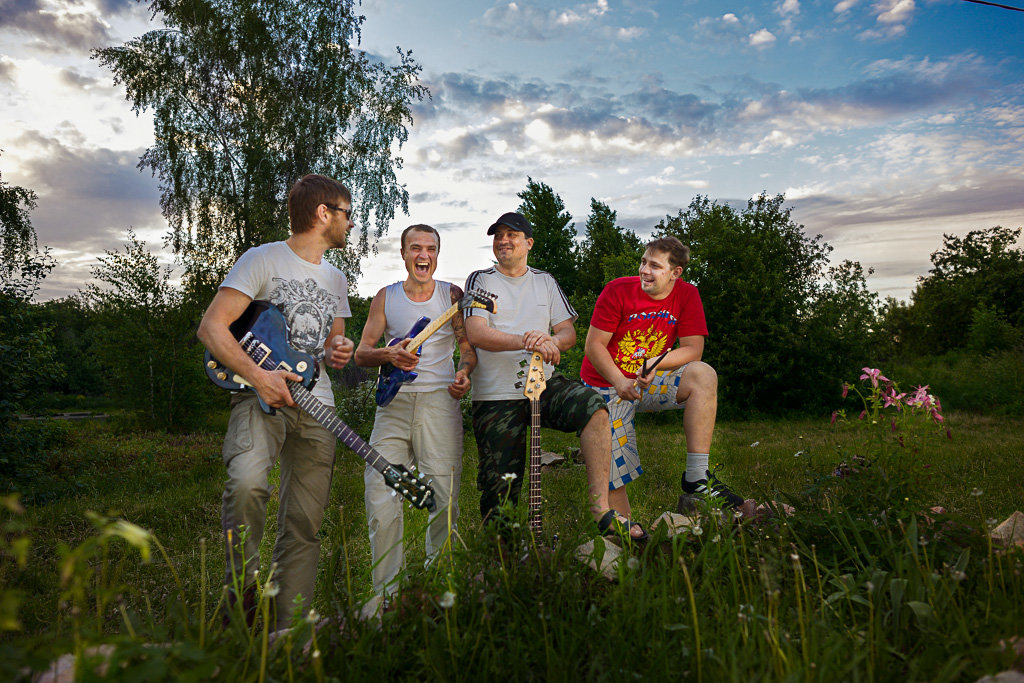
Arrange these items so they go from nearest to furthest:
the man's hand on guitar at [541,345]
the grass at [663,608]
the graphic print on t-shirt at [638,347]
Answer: the grass at [663,608], the man's hand on guitar at [541,345], the graphic print on t-shirt at [638,347]

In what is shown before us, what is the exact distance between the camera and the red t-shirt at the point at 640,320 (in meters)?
4.68

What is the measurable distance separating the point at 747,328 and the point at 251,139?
15797 millimetres

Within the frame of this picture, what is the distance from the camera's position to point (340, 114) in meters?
20.0

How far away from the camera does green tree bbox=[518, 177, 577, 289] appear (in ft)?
99.6

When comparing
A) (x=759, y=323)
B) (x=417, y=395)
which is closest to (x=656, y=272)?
(x=417, y=395)

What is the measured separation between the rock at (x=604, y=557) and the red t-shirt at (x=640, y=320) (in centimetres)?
161

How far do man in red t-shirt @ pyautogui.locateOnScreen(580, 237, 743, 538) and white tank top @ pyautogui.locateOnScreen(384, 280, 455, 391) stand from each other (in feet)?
3.69

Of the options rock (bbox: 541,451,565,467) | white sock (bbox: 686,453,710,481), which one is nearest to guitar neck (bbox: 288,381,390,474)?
white sock (bbox: 686,453,710,481)

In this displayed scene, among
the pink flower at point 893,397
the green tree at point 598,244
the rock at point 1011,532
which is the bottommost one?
the rock at point 1011,532

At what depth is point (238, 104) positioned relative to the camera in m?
19.7

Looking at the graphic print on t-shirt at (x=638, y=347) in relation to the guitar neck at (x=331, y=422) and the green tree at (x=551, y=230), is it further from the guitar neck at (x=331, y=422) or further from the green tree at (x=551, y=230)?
the green tree at (x=551, y=230)

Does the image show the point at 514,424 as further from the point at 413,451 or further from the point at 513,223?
the point at 513,223

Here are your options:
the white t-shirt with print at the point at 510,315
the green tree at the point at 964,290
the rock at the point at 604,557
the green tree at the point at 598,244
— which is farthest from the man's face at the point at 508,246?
the green tree at the point at 964,290

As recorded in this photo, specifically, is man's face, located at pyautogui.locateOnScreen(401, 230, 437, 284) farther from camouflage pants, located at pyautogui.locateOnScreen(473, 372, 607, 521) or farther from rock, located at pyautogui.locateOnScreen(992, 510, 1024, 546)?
rock, located at pyautogui.locateOnScreen(992, 510, 1024, 546)
